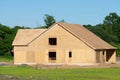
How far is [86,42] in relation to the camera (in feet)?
216

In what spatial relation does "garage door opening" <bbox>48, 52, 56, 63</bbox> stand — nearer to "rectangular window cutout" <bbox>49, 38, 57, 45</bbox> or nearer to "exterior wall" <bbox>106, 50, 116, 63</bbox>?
"rectangular window cutout" <bbox>49, 38, 57, 45</bbox>

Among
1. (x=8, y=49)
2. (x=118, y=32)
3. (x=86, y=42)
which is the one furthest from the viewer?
(x=118, y=32)

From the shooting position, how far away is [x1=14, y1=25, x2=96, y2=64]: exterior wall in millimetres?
66062

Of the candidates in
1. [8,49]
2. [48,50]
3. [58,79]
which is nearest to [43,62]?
[48,50]

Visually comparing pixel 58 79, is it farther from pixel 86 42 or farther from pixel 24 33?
pixel 24 33

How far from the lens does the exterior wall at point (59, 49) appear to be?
217 ft

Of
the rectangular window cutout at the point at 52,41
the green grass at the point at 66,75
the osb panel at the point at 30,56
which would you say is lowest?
the green grass at the point at 66,75

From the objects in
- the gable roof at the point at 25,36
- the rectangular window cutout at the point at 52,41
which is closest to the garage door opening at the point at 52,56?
the rectangular window cutout at the point at 52,41

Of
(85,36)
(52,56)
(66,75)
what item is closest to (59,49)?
(52,56)

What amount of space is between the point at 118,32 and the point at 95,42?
3234 inches

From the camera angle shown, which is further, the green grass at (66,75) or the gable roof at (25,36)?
the gable roof at (25,36)

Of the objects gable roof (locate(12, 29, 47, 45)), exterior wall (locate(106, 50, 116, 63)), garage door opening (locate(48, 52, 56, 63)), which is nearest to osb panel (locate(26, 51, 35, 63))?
gable roof (locate(12, 29, 47, 45))

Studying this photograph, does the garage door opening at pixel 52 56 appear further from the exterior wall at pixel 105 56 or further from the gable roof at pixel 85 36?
the exterior wall at pixel 105 56

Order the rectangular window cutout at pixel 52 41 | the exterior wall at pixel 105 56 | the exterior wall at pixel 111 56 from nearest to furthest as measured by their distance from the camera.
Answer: the exterior wall at pixel 105 56, the rectangular window cutout at pixel 52 41, the exterior wall at pixel 111 56
